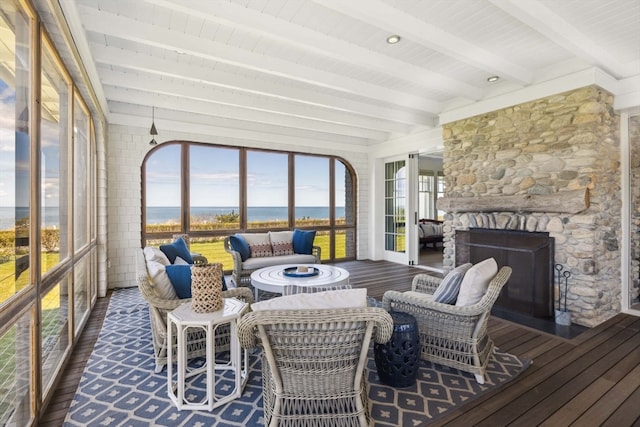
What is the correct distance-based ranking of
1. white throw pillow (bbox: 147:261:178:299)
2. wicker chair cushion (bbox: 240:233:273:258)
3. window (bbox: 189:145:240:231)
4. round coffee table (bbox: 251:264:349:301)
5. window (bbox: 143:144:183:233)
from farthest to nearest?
window (bbox: 189:145:240:231)
window (bbox: 143:144:183:233)
wicker chair cushion (bbox: 240:233:273:258)
round coffee table (bbox: 251:264:349:301)
white throw pillow (bbox: 147:261:178:299)

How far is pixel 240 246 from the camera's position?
17.7 feet

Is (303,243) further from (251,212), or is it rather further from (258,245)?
(251,212)

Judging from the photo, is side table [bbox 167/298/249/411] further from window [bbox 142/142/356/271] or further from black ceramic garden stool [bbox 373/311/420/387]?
window [bbox 142/142/356/271]

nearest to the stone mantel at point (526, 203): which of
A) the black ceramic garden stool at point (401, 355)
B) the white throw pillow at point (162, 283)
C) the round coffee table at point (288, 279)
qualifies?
the round coffee table at point (288, 279)

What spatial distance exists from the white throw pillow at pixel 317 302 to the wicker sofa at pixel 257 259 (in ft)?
11.3

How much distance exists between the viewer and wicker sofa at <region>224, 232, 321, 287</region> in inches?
201

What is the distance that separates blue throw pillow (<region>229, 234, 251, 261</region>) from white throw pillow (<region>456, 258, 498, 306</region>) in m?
3.69

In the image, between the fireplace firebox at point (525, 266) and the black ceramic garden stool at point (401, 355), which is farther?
the fireplace firebox at point (525, 266)

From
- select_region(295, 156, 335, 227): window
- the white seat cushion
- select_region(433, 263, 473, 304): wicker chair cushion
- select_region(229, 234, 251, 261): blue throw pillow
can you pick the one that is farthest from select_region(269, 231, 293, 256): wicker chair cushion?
select_region(433, 263, 473, 304): wicker chair cushion

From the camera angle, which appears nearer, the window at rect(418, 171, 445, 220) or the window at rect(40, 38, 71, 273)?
the window at rect(40, 38, 71, 273)

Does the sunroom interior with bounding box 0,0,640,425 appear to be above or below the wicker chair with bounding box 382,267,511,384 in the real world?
above

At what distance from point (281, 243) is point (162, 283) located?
10.7 ft

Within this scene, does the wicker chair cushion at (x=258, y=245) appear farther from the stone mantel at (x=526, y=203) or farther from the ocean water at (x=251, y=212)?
the stone mantel at (x=526, y=203)

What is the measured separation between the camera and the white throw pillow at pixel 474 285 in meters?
2.48
